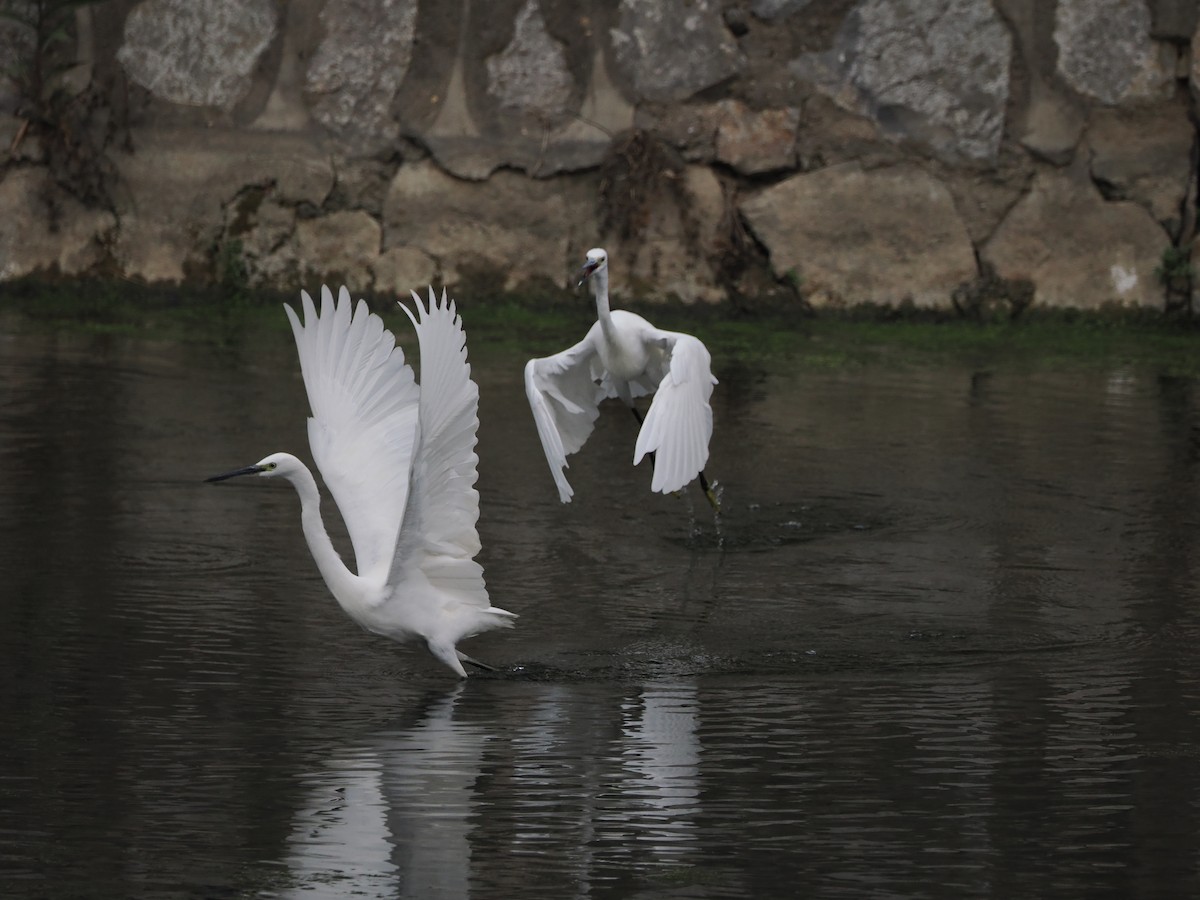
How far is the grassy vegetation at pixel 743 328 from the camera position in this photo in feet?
38.0

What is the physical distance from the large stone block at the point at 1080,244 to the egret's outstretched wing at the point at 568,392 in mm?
5084

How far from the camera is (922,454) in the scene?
9.16 m

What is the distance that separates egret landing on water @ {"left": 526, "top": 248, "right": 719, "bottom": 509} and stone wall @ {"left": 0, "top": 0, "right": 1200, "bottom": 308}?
14.1 feet

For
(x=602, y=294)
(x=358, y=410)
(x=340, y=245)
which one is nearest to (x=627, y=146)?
(x=340, y=245)

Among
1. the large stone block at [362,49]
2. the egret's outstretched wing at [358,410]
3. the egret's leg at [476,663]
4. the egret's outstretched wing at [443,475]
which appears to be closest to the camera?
the egret's outstretched wing at [443,475]

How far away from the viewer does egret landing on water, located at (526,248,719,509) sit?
22.8ft

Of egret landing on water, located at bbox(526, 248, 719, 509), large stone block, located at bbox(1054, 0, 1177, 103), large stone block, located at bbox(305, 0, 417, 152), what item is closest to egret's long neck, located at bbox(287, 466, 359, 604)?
egret landing on water, located at bbox(526, 248, 719, 509)

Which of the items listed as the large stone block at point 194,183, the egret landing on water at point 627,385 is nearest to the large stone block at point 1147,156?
the large stone block at point 194,183

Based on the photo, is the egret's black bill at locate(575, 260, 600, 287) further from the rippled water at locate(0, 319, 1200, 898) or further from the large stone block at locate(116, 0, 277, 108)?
the large stone block at locate(116, 0, 277, 108)

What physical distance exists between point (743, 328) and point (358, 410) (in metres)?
6.29

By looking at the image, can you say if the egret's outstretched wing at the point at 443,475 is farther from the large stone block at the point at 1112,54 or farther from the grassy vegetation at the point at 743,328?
the large stone block at the point at 1112,54

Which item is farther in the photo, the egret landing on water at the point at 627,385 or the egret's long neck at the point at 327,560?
the egret landing on water at the point at 627,385

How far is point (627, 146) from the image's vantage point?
12.4 meters

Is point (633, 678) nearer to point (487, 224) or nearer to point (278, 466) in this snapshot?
point (278, 466)
